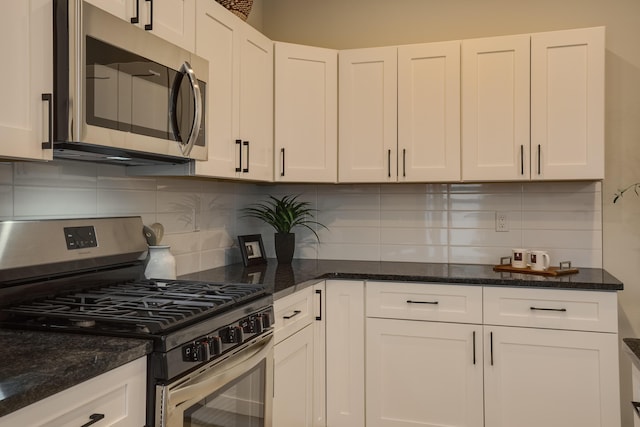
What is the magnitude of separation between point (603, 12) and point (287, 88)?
5.82ft

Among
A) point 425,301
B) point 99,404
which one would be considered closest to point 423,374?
point 425,301

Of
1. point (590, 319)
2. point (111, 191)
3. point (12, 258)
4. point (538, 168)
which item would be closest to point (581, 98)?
point (538, 168)

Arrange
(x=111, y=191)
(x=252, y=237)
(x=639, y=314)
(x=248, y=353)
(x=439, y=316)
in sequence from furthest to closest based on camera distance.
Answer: (x=252, y=237)
(x=639, y=314)
(x=439, y=316)
(x=111, y=191)
(x=248, y=353)

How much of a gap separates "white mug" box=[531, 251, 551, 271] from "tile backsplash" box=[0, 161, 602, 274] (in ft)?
0.84

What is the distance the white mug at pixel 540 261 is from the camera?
2.67m

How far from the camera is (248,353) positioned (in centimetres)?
182

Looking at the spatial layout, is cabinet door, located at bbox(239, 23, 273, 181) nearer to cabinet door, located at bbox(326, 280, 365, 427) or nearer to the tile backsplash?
the tile backsplash

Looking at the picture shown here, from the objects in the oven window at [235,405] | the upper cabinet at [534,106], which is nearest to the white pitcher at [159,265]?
the oven window at [235,405]

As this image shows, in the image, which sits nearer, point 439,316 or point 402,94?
point 439,316

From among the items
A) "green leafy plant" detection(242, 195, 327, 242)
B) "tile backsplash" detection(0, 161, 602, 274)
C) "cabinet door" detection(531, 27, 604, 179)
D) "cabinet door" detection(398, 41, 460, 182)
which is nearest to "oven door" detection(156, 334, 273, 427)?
"tile backsplash" detection(0, 161, 602, 274)

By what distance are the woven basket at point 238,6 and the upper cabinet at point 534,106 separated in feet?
3.78

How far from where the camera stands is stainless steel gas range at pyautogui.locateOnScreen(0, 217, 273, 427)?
1.39 metres

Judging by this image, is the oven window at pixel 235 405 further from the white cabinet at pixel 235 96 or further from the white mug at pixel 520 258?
the white mug at pixel 520 258

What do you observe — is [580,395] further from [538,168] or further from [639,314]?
[538,168]
